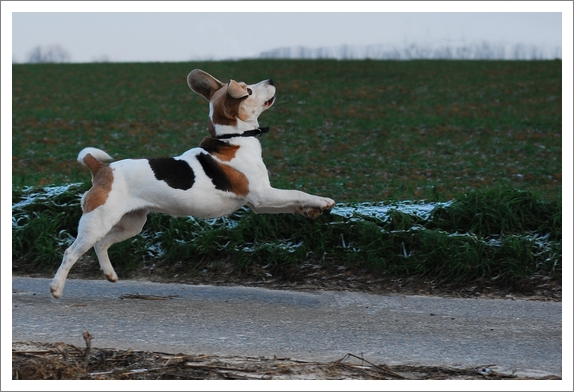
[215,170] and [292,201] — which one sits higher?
[215,170]

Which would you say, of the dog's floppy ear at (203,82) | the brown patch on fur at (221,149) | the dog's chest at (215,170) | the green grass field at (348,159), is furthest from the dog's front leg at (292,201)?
the green grass field at (348,159)

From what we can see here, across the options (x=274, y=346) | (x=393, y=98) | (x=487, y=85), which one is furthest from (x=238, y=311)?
(x=487, y=85)

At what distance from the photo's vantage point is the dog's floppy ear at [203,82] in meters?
4.95

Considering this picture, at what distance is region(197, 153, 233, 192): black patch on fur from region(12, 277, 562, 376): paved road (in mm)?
962

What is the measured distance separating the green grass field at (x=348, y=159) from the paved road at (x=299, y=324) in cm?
62

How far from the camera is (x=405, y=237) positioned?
6.69 meters

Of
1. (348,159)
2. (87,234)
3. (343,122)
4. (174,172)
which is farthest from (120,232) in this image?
(343,122)

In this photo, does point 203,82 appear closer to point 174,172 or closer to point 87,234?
point 174,172

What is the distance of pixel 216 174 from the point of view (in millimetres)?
4773

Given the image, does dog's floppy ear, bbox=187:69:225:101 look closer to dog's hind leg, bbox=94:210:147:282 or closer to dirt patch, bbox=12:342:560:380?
dog's hind leg, bbox=94:210:147:282

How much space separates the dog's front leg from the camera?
185 inches

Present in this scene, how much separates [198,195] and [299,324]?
1.17m

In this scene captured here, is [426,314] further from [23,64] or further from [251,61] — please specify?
[23,64]

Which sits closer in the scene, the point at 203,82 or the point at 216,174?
the point at 216,174
